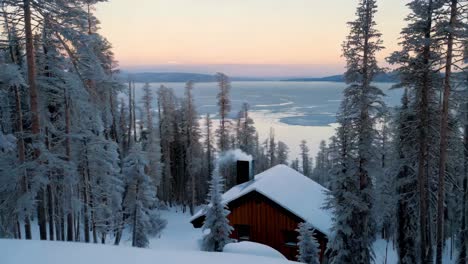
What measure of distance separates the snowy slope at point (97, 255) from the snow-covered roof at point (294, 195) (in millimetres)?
11352

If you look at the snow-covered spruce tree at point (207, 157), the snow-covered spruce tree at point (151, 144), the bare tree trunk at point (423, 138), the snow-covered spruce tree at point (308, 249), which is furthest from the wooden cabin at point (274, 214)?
the snow-covered spruce tree at point (207, 157)

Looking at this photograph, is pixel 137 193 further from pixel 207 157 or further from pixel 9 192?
pixel 207 157

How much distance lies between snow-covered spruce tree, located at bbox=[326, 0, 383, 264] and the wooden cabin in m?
3.01

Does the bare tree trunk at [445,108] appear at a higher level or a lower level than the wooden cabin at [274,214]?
higher

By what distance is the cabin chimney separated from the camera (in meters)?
23.1

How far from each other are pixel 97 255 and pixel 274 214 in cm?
1421

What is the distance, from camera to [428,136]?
45.4ft

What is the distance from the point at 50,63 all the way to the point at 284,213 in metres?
14.2

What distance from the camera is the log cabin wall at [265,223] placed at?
19.6 meters

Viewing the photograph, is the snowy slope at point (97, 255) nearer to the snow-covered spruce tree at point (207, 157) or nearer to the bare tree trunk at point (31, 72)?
the bare tree trunk at point (31, 72)

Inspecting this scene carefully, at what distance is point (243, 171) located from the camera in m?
23.2

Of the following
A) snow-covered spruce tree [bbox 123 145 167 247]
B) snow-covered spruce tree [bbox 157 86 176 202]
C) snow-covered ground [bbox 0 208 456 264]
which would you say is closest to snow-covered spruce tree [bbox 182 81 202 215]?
snow-covered spruce tree [bbox 157 86 176 202]

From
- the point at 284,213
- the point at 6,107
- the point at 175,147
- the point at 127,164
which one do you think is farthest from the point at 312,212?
the point at 175,147

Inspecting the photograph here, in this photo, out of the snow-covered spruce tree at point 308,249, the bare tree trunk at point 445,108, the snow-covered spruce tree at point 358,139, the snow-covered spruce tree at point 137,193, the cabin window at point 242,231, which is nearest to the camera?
the bare tree trunk at point 445,108
